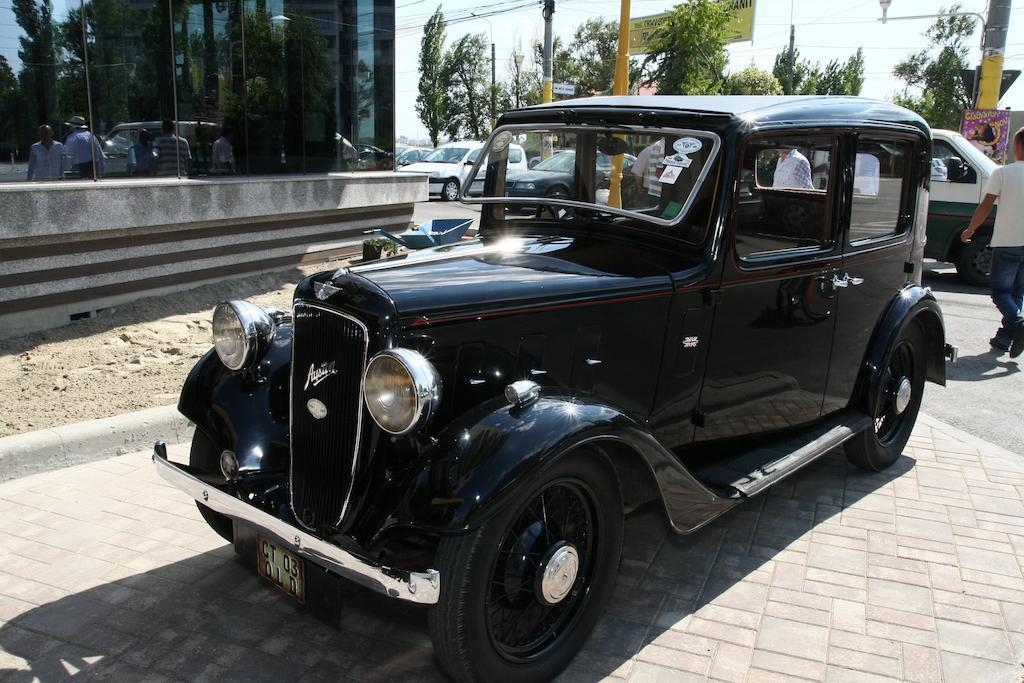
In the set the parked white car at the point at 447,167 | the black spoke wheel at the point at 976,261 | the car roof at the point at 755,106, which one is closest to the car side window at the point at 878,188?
the car roof at the point at 755,106

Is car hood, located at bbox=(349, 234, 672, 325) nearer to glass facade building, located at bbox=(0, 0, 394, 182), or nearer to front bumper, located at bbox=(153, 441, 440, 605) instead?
front bumper, located at bbox=(153, 441, 440, 605)

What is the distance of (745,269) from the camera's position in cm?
357

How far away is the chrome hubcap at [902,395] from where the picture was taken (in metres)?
4.75

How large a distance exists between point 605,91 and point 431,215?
30.0 metres

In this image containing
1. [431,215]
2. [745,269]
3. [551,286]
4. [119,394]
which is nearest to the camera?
[551,286]

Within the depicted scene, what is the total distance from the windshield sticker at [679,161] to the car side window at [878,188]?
45.9 inches

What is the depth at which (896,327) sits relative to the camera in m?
4.49

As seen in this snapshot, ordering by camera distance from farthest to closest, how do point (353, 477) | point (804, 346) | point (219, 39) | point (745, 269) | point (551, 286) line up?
point (219, 39) < point (804, 346) < point (745, 269) < point (551, 286) < point (353, 477)

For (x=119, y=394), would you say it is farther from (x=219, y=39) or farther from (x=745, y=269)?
(x=219, y=39)

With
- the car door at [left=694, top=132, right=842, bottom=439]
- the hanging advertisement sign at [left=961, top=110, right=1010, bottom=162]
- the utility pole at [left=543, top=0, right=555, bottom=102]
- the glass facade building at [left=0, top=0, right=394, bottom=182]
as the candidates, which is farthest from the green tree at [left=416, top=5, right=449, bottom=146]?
the car door at [left=694, top=132, right=842, bottom=439]

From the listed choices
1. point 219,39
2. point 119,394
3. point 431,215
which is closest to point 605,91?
point 431,215

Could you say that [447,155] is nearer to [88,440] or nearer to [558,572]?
[88,440]

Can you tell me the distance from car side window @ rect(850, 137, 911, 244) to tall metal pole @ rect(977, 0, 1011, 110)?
1188cm

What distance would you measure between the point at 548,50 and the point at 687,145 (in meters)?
15.6
